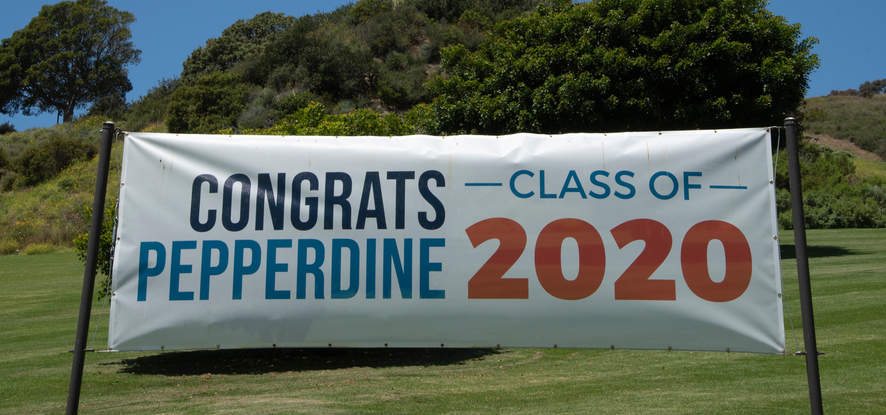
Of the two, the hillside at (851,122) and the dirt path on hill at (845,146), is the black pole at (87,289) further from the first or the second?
the dirt path on hill at (845,146)

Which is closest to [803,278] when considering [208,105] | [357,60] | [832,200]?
[832,200]

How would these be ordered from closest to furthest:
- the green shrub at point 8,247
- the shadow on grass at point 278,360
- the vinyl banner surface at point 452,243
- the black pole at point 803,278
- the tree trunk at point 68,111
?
the black pole at point 803,278
the vinyl banner surface at point 452,243
the shadow on grass at point 278,360
the green shrub at point 8,247
the tree trunk at point 68,111

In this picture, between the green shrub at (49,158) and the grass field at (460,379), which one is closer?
the grass field at (460,379)

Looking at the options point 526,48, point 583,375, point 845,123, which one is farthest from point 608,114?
point 845,123

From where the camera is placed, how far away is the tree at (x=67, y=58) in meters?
76.9

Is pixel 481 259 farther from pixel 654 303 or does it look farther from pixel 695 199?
pixel 695 199

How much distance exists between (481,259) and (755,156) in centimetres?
195

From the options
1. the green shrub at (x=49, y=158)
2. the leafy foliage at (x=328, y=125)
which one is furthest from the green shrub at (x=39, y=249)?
the leafy foliage at (x=328, y=125)

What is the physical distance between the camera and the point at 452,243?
4.54 m

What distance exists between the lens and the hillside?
79.2m

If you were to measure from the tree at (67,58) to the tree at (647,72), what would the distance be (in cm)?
7290

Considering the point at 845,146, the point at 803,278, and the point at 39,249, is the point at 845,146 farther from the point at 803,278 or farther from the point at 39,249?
the point at 803,278

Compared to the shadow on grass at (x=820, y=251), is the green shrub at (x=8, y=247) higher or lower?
higher

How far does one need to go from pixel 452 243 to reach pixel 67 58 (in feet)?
294
